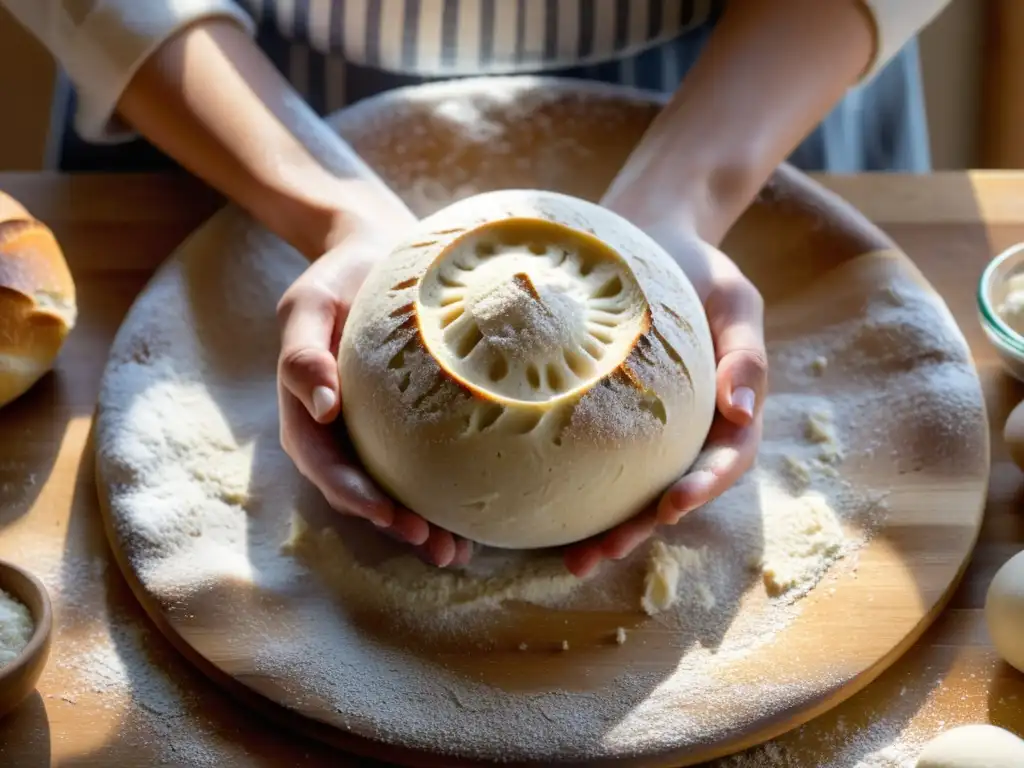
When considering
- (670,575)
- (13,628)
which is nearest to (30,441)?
(13,628)

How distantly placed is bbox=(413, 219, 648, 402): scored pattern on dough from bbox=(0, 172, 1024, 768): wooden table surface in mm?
354

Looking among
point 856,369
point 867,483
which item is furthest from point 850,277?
point 867,483

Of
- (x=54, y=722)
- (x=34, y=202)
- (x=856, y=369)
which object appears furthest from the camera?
(x=34, y=202)

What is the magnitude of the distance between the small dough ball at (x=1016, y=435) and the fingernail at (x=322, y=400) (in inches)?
26.9

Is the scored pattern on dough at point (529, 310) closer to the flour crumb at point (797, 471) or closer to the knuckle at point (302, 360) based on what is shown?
the knuckle at point (302, 360)

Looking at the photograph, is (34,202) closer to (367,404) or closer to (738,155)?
(367,404)

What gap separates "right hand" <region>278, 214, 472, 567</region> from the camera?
1.00 meters

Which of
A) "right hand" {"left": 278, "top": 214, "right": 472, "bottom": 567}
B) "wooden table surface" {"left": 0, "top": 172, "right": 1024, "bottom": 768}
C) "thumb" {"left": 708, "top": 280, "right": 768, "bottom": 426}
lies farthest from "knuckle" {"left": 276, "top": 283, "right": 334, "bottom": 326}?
"thumb" {"left": 708, "top": 280, "right": 768, "bottom": 426}

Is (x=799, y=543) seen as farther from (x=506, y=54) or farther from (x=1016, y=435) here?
(x=506, y=54)

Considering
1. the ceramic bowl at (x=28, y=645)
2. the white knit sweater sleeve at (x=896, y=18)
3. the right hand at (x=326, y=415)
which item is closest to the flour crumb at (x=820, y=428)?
the right hand at (x=326, y=415)

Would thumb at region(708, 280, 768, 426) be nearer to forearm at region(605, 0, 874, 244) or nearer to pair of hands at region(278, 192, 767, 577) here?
pair of hands at region(278, 192, 767, 577)

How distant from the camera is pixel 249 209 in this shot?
1.32m

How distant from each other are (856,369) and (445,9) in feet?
2.35

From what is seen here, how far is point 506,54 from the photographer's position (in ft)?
5.06
